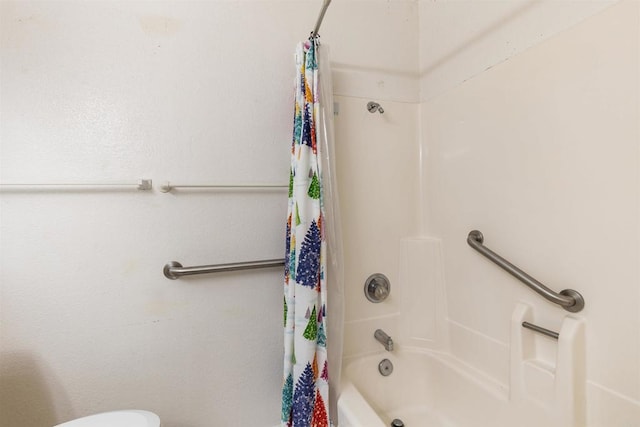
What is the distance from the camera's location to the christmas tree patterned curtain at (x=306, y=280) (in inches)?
38.9

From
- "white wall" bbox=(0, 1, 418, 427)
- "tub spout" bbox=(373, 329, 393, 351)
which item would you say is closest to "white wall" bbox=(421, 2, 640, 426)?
"tub spout" bbox=(373, 329, 393, 351)

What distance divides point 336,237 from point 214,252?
0.50 metres

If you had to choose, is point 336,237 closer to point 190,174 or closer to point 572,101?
point 190,174

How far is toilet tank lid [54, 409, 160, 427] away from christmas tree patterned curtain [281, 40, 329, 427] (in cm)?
44

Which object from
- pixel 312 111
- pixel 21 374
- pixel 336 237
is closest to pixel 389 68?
pixel 312 111

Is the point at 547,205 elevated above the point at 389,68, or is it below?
below

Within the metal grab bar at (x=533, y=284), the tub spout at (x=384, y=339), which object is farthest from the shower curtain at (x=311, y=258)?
the metal grab bar at (x=533, y=284)

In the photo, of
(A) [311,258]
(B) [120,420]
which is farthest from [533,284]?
(B) [120,420]

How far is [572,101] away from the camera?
0.82 meters

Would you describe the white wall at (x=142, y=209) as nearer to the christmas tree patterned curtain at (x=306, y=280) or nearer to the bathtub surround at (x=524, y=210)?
the christmas tree patterned curtain at (x=306, y=280)

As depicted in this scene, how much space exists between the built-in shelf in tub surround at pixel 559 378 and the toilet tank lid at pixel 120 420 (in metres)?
1.15

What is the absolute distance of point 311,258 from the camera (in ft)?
3.29

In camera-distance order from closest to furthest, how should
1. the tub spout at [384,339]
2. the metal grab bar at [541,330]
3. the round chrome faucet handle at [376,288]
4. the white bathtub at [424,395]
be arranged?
the metal grab bar at [541,330]
the white bathtub at [424,395]
the tub spout at [384,339]
the round chrome faucet handle at [376,288]

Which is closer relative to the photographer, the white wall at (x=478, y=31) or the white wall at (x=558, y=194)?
the white wall at (x=558, y=194)
